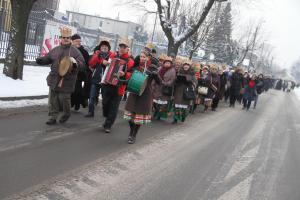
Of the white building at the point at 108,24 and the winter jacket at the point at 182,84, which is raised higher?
the white building at the point at 108,24

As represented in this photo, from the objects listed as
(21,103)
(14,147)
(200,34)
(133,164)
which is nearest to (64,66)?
(14,147)

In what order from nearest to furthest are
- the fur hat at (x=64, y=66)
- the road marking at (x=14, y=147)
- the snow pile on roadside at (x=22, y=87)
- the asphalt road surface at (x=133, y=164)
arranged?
the asphalt road surface at (x=133, y=164) → the road marking at (x=14, y=147) → the fur hat at (x=64, y=66) → the snow pile on roadside at (x=22, y=87)

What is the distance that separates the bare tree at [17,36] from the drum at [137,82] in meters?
6.02

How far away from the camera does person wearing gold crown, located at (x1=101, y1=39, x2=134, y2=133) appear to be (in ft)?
27.6

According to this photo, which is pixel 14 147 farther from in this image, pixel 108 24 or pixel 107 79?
pixel 108 24

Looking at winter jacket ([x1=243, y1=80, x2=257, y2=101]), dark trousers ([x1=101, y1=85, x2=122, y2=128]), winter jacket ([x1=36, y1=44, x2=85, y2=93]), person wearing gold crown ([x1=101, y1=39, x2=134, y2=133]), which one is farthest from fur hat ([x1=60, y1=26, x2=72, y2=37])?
winter jacket ([x1=243, y1=80, x2=257, y2=101])

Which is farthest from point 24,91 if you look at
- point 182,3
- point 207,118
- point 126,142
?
point 182,3

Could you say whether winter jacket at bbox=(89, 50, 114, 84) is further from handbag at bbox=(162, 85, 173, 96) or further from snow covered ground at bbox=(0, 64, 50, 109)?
handbag at bbox=(162, 85, 173, 96)

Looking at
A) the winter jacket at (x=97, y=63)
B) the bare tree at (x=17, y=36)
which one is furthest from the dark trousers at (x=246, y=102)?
the winter jacket at (x=97, y=63)

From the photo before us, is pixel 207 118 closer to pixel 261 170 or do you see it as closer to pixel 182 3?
pixel 261 170

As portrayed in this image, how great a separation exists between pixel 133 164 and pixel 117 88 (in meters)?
2.22

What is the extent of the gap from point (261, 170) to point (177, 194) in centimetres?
256

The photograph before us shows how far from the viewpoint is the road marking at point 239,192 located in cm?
593

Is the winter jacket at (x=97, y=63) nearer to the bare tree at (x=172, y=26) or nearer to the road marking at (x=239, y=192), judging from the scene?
the road marking at (x=239, y=192)
